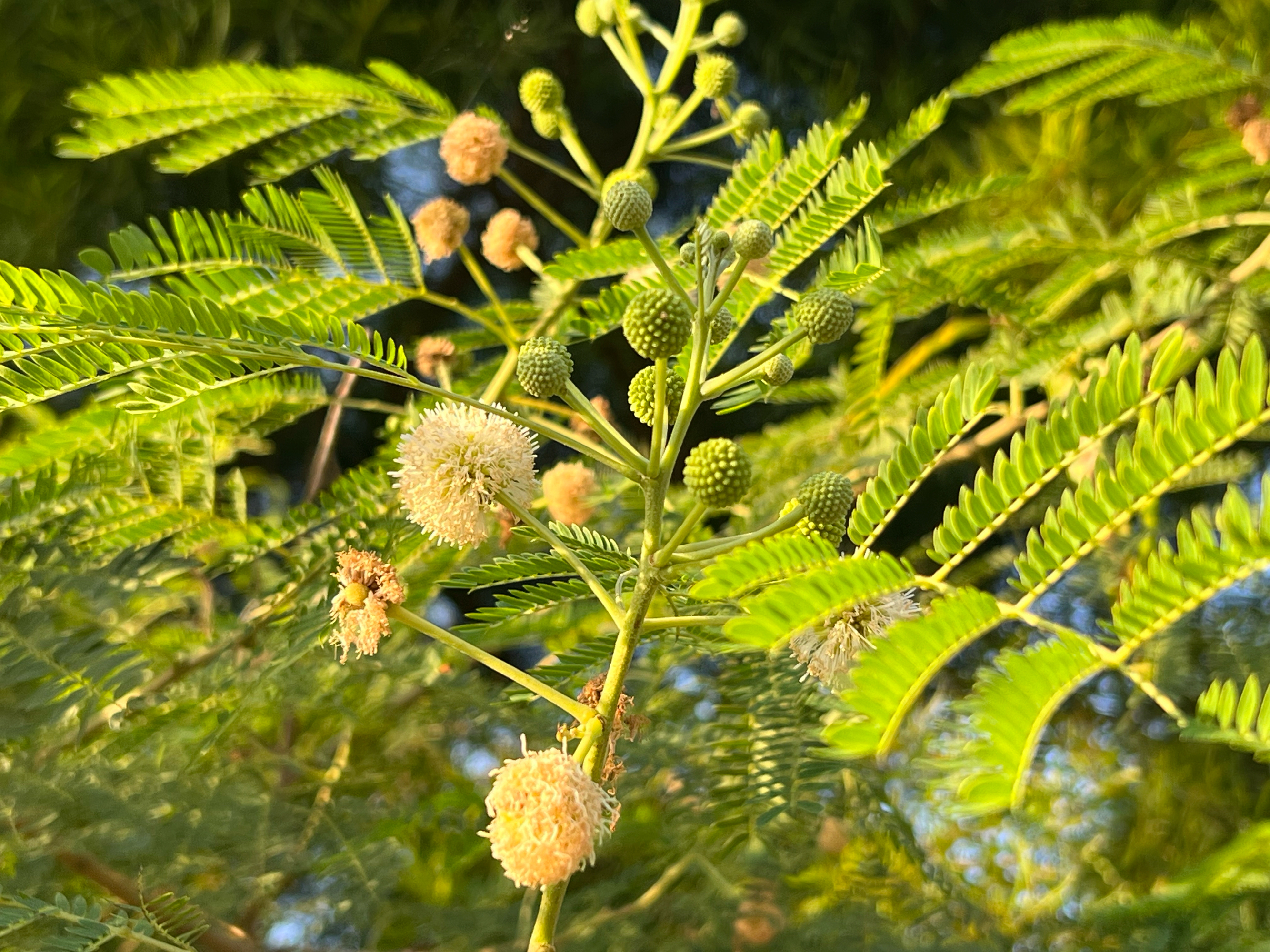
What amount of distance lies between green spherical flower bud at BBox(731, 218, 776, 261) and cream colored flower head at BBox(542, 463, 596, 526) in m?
0.43

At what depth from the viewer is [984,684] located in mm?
502

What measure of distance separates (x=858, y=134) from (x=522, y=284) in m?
0.83

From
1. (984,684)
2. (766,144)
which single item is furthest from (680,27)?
(984,684)

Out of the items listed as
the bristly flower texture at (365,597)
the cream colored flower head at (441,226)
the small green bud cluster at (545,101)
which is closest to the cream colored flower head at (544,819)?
the bristly flower texture at (365,597)

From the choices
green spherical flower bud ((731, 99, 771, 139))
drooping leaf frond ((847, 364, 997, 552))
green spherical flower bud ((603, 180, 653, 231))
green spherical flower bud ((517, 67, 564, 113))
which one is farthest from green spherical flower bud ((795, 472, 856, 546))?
green spherical flower bud ((517, 67, 564, 113))

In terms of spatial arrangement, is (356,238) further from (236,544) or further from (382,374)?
(382,374)

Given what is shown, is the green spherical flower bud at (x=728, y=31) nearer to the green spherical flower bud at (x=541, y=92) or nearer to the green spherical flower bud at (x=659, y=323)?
the green spherical flower bud at (x=541, y=92)

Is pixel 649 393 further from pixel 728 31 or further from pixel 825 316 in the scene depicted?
pixel 728 31

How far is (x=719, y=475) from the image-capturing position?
0.61 metres

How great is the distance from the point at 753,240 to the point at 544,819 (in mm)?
385

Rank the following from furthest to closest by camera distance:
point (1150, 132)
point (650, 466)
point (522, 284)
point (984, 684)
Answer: point (522, 284)
point (1150, 132)
point (650, 466)
point (984, 684)

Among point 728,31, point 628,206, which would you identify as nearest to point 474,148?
point 728,31

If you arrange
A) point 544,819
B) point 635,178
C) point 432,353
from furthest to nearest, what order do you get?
point 432,353 → point 635,178 → point 544,819

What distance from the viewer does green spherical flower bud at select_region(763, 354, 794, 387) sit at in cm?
70
